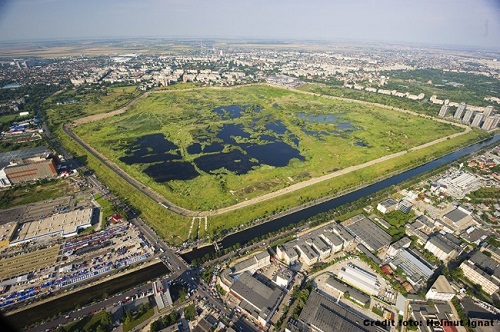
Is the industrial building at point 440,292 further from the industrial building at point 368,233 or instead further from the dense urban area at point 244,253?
the industrial building at point 368,233

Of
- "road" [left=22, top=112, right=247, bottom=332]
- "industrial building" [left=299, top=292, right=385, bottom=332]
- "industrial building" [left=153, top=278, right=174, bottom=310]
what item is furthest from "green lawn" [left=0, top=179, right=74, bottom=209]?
"industrial building" [left=299, top=292, right=385, bottom=332]

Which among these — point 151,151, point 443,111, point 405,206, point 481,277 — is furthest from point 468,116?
point 151,151

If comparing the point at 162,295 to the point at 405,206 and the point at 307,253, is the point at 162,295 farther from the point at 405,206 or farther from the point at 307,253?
the point at 405,206

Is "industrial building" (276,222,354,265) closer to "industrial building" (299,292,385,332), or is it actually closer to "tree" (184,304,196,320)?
"industrial building" (299,292,385,332)

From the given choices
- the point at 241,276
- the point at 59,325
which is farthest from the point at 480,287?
the point at 59,325

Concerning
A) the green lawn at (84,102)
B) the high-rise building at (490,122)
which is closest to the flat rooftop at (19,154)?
the green lawn at (84,102)

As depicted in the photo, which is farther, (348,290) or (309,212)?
(309,212)
